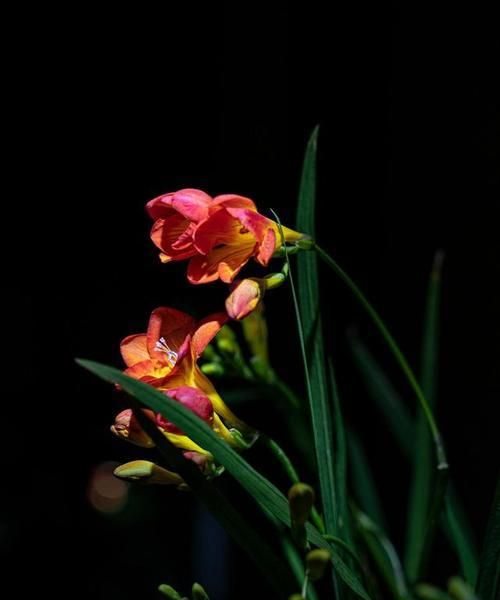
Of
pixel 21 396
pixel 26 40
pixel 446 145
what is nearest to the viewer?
pixel 446 145

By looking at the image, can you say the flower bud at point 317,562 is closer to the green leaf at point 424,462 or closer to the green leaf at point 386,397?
the green leaf at point 424,462

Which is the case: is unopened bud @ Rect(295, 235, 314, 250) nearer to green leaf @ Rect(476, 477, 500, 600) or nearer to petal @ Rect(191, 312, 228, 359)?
petal @ Rect(191, 312, 228, 359)

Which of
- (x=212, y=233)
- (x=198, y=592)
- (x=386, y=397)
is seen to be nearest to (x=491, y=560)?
(x=198, y=592)

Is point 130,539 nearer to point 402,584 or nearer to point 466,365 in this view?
point 466,365

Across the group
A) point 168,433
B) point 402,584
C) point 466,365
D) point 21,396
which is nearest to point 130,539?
point 21,396

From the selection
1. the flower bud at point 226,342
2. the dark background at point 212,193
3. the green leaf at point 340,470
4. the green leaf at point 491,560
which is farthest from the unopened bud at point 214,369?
the dark background at point 212,193

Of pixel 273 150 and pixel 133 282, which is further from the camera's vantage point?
pixel 133 282

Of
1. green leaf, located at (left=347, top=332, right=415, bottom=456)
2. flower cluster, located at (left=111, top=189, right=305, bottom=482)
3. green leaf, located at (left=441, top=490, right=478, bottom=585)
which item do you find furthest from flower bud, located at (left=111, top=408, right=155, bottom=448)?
green leaf, located at (left=347, top=332, right=415, bottom=456)

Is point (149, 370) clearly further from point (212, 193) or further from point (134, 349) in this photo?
point (212, 193)
